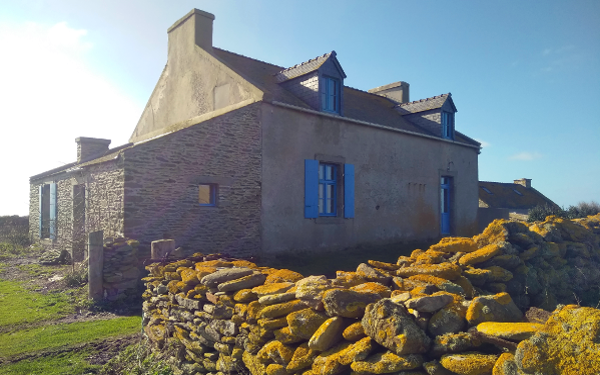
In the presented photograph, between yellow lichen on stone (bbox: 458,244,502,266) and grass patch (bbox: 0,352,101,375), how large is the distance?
191 inches

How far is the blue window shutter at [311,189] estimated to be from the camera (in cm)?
1123

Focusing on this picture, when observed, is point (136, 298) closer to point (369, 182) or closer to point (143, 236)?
point (143, 236)

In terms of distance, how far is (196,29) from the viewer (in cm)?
1271

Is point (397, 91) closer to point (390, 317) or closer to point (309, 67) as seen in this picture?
point (309, 67)

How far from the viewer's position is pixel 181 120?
13.5 metres

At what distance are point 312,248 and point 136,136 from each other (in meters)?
8.87

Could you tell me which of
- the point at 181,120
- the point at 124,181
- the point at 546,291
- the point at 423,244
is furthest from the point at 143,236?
the point at 423,244

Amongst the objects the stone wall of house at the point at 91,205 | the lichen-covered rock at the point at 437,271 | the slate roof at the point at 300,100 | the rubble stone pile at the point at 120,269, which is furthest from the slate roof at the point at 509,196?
the lichen-covered rock at the point at 437,271

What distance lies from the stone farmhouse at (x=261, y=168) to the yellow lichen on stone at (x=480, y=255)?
577cm

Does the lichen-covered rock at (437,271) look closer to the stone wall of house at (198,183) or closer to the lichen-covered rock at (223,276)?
the lichen-covered rock at (223,276)

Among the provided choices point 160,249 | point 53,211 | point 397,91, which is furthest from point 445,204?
point 53,211

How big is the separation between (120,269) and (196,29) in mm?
7917

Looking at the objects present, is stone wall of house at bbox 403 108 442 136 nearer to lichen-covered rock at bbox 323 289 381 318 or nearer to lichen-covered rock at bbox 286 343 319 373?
lichen-covered rock at bbox 323 289 381 318

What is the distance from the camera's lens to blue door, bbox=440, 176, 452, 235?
16391mm
